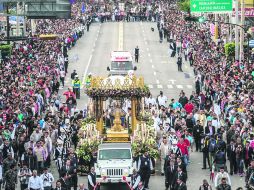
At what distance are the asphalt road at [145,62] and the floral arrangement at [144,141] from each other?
0.87 meters

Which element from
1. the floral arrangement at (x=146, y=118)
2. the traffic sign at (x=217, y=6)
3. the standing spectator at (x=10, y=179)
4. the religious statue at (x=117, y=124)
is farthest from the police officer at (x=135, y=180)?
the traffic sign at (x=217, y=6)

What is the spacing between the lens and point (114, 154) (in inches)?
1375

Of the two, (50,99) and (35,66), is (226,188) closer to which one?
(50,99)

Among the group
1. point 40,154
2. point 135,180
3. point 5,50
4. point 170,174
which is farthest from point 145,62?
point 135,180

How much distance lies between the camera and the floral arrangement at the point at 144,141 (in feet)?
122

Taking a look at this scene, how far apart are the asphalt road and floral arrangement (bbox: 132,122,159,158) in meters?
0.87

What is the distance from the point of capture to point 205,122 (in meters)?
42.4

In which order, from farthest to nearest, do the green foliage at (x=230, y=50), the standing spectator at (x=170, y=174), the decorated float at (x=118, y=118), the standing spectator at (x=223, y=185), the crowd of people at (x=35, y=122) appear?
the green foliage at (x=230, y=50) → the decorated float at (x=118, y=118) → the crowd of people at (x=35, y=122) → the standing spectator at (x=170, y=174) → the standing spectator at (x=223, y=185)

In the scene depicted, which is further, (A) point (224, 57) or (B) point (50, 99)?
(A) point (224, 57)

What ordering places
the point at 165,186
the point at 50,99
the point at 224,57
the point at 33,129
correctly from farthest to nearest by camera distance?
the point at 224,57, the point at 50,99, the point at 33,129, the point at 165,186

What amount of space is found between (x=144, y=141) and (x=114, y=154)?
2.91 m

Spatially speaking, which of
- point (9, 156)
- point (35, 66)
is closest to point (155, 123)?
point (9, 156)

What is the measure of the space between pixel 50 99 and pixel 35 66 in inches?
329

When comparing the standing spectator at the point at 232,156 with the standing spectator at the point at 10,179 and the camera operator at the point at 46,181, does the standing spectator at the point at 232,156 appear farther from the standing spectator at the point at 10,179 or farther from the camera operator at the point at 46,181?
the standing spectator at the point at 10,179
